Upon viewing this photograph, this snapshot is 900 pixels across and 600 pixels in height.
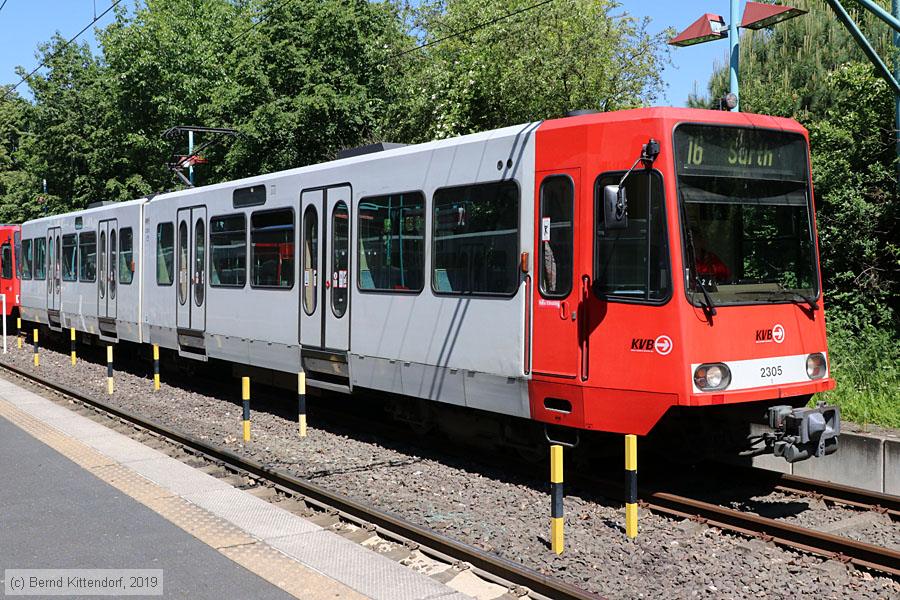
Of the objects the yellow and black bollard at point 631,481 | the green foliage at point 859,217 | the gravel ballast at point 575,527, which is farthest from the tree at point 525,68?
the yellow and black bollard at point 631,481

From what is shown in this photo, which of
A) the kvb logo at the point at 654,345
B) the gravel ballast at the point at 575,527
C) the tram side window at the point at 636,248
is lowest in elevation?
the gravel ballast at the point at 575,527

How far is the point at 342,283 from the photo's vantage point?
36.5 ft

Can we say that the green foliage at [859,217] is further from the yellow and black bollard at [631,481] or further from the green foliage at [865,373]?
the yellow and black bollard at [631,481]

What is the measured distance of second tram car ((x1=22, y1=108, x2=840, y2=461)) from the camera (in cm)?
748

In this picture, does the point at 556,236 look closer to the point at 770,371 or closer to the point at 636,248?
the point at 636,248

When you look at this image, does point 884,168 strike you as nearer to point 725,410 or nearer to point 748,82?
point 725,410

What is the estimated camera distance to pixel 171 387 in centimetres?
1652

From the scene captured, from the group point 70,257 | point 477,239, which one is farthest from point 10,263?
point 477,239

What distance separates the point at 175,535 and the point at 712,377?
431cm

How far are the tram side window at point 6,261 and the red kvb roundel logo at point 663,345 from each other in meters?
26.5

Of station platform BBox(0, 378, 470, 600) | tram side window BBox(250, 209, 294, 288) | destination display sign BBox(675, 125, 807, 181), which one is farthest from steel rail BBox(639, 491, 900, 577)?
tram side window BBox(250, 209, 294, 288)

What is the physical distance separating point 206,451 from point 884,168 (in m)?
10.0

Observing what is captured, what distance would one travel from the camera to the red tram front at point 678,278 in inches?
292

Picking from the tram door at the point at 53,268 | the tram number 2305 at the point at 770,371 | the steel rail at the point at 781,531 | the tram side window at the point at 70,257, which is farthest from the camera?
the tram door at the point at 53,268
